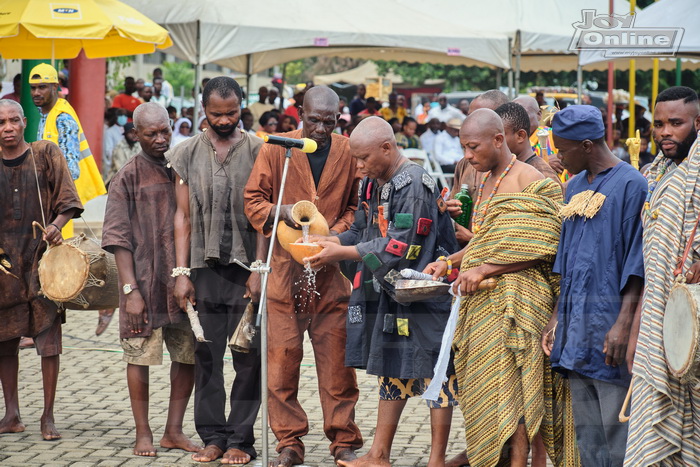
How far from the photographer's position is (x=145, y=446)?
5.96m

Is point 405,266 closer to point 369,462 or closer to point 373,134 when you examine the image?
point 373,134

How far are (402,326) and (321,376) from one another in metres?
0.88

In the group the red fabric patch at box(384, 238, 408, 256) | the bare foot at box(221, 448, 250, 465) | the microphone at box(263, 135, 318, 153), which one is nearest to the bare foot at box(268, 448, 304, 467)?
the bare foot at box(221, 448, 250, 465)

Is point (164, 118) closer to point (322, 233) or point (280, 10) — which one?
point (322, 233)

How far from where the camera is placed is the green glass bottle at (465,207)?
5.66 meters

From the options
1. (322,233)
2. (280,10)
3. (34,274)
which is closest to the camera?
(322,233)

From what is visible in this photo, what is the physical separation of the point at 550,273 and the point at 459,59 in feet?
46.8

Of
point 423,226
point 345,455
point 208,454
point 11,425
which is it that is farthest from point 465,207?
point 11,425

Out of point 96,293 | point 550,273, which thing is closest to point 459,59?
point 96,293

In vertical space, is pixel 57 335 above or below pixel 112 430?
above

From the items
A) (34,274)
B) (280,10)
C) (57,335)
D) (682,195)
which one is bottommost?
(57,335)

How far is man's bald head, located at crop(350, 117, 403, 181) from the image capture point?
17.5ft

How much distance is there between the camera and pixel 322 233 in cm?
555

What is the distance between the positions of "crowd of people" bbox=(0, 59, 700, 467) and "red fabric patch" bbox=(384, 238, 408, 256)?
1cm
